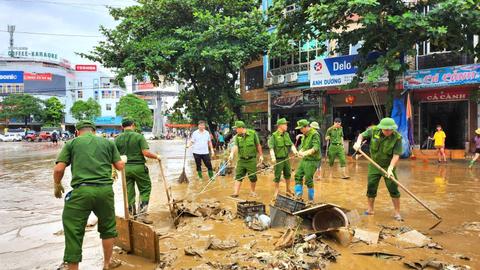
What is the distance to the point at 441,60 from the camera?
16.9 metres

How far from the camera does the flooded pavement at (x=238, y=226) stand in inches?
187

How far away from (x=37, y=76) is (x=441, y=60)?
6906 cm

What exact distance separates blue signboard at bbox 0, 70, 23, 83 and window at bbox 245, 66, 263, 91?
2105 inches

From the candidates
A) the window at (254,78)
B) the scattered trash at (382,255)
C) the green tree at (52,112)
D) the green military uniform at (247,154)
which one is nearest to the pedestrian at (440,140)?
the green military uniform at (247,154)

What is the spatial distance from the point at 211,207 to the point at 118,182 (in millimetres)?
5467

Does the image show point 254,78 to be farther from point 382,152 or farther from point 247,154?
point 382,152

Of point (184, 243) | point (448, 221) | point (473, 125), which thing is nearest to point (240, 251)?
point (184, 243)

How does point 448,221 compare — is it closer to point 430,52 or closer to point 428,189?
point 428,189

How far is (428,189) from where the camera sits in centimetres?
948

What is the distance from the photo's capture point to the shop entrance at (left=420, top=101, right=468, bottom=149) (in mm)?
17078

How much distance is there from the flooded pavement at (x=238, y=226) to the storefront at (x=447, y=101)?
5.47 metres

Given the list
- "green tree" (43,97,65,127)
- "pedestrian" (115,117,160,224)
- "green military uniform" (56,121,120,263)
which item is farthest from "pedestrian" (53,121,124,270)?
"green tree" (43,97,65,127)

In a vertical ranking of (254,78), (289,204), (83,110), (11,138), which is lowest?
(11,138)

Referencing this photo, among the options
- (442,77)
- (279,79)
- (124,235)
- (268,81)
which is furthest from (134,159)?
A: (268,81)
